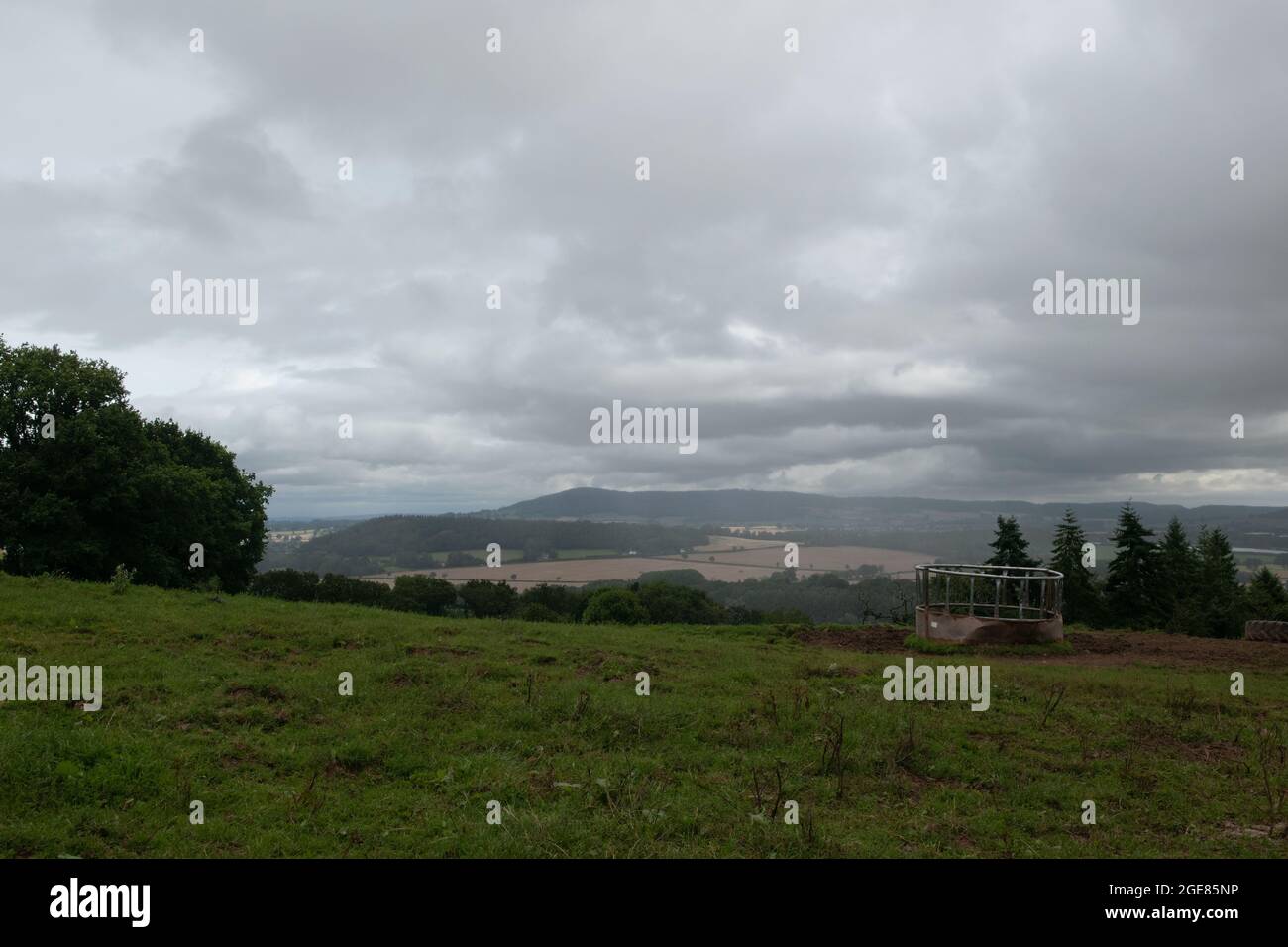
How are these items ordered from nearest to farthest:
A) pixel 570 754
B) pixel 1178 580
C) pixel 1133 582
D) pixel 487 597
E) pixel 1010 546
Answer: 1. pixel 570 754
2. pixel 487 597
3. pixel 1010 546
4. pixel 1133 582
5. pixel 1178 580

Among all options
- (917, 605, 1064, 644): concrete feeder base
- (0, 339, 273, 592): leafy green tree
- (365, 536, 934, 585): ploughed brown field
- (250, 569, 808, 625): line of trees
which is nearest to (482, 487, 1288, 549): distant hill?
(365, 536, 934, 585): ploughed brown field

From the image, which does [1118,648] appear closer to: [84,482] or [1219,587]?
[84,482]

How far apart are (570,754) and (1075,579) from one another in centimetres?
5066

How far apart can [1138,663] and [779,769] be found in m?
12.6

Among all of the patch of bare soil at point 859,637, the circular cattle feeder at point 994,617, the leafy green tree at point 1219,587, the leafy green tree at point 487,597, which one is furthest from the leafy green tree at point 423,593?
the leafy green tree at point 1219,587

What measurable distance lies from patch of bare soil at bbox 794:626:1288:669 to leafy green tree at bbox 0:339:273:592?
2275 centimetres

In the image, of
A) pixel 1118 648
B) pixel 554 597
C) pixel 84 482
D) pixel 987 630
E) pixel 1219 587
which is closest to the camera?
Answer: pixel 987 630

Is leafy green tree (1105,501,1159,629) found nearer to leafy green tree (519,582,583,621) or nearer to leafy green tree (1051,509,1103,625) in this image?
leafy green tree (1051,509,1103,625)

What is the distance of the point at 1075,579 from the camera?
5025 centimetres

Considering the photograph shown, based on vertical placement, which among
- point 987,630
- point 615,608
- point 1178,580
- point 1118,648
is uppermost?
point 987,630

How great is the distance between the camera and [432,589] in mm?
37469

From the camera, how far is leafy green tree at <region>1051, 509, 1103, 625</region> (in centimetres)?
4947

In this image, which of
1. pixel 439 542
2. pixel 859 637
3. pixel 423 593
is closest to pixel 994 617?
pixel 859 637
